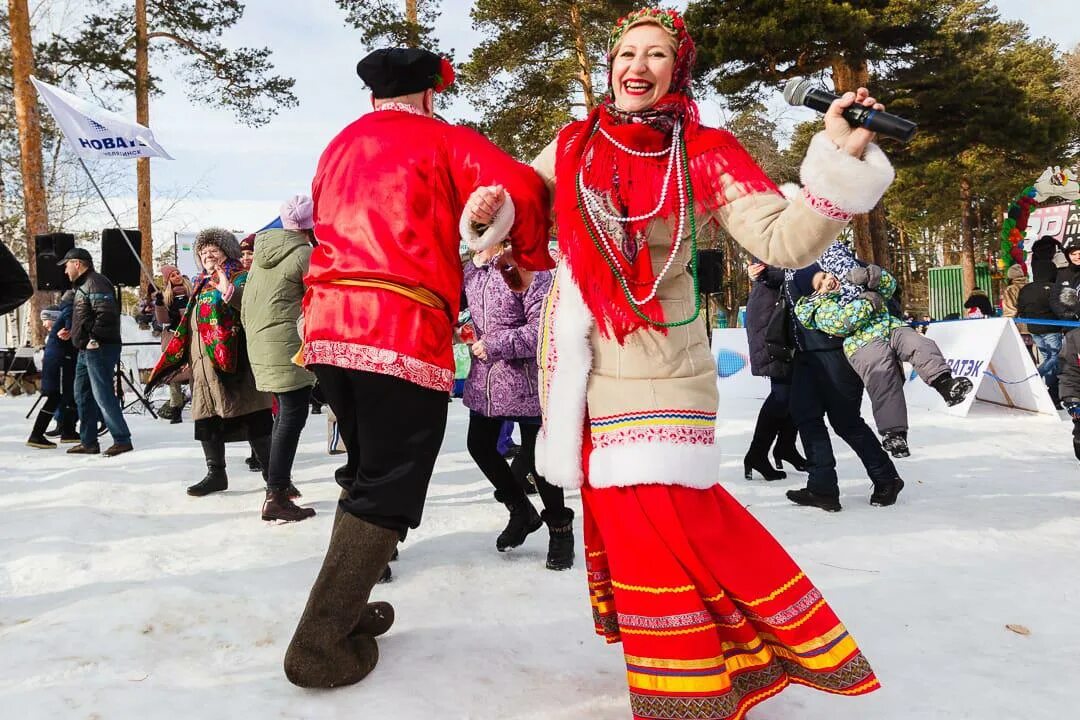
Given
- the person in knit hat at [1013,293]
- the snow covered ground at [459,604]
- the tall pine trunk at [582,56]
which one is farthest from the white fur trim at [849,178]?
the tall pine trunk at [582,56]

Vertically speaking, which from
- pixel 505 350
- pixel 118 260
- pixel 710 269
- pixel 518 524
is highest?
pixel 118 260

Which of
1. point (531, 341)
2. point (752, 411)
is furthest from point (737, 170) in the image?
point (752, 411)

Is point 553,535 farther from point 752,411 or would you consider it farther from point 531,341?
point 752,411

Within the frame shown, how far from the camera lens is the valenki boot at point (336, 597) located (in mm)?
2168

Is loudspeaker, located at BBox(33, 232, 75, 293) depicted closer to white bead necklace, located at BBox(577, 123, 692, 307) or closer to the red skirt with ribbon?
white bead necklace, located at BBox(577, 123, 692, 307)

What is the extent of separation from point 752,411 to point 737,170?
7.81 meters

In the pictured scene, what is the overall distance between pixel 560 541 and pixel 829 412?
236cm

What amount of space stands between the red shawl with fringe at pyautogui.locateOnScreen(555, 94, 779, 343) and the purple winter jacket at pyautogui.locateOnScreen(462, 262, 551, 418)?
1.52 metres

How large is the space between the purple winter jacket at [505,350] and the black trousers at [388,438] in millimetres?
1384

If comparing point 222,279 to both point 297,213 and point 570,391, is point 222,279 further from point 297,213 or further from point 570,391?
point 570,391

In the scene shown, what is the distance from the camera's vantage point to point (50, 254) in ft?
41.2

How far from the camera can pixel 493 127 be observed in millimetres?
17797

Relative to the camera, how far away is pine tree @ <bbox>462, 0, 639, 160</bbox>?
17.3 meters

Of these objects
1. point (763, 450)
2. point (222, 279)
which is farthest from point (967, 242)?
point (222, 279)
